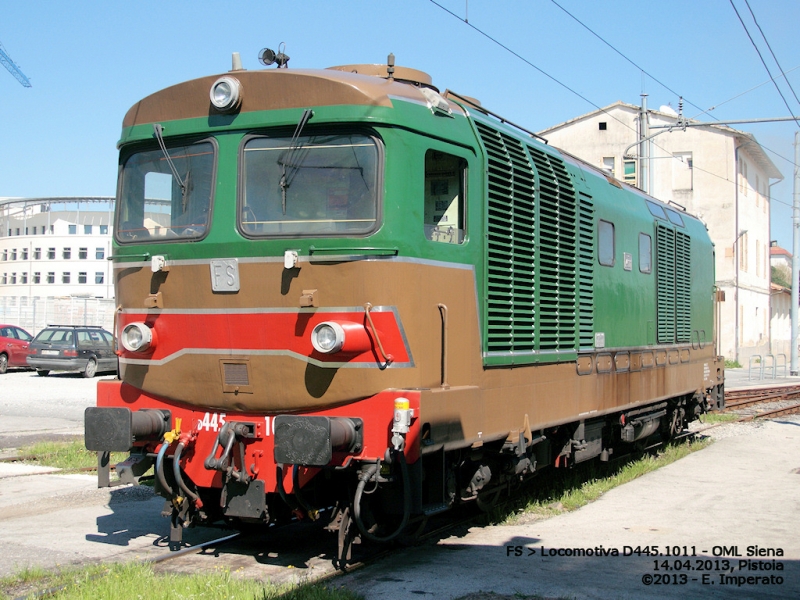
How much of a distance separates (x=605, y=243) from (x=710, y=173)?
2955 cm

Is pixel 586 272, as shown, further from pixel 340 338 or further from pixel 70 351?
pixel 70 351

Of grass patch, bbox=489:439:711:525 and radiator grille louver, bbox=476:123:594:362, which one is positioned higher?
radiator grille louver, bbox=476:123:594:362

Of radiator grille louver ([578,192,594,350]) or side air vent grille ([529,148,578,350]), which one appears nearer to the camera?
side air vent grille ([529,148,578,350])

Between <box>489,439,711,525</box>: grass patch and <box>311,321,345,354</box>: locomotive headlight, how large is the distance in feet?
10.1

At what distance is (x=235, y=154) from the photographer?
612cm

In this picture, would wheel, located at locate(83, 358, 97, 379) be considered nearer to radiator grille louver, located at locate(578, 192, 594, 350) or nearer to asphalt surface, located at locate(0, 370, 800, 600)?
asphalt surface, located at locate(0, 370, 800, 600)

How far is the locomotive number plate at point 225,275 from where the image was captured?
19.8 ft

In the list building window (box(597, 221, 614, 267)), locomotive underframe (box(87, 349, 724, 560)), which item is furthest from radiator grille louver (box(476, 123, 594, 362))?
locomotive underframe (box(87, 349, 724, 560))

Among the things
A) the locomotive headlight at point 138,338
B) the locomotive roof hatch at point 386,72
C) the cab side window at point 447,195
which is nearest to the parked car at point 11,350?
the locomotive headlight at point 138,338

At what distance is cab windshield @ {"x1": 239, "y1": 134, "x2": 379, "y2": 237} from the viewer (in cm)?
582

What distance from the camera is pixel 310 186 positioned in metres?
5.92

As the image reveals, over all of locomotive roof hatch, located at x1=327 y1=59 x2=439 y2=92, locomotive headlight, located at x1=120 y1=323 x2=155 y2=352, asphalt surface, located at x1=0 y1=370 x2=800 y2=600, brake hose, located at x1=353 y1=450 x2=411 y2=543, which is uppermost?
locomotive roof hatch, located at x1=327 y1=59 x2=439 y2=92

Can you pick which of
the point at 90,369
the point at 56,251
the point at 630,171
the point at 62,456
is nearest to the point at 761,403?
the point at 62,456

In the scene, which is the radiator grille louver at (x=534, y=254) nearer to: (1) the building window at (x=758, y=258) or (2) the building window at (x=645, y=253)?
(2) the building window at (x=645, y=253)
